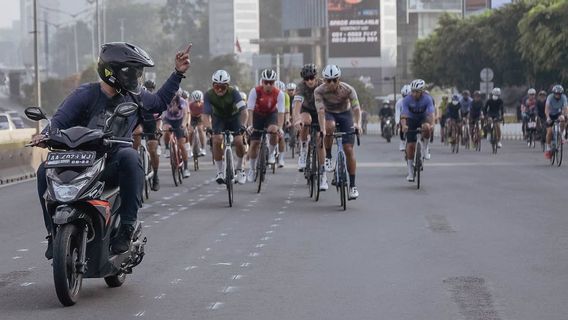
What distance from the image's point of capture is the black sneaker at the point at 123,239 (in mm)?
9180

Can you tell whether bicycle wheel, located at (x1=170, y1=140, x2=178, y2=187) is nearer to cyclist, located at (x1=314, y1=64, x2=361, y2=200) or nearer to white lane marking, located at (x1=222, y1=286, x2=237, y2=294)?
cyclist, located at (x1=314, y1=64, x2=361, y2=200)

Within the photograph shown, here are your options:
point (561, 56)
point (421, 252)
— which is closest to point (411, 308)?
point (421, 252)

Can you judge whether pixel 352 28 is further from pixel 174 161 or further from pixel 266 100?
pixel 266 100

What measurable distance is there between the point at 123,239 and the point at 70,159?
0.94 m

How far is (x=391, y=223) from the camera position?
1476 centimetres

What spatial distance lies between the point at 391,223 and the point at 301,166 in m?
7.30

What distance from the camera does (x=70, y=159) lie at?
8516mm

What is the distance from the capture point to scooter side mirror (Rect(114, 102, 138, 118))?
8.86 meters

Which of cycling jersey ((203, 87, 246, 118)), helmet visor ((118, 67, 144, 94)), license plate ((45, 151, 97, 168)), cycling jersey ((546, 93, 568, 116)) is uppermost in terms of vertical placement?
helmet visor ((118, 67, 144, 94))

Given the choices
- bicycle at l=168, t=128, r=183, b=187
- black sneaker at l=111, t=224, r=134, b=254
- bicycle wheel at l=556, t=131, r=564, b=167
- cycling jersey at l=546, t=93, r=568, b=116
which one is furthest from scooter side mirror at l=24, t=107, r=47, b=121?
cycling jersey at l=546, t=93, r=568, b=116

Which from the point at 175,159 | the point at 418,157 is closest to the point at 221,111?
the point at 418,157

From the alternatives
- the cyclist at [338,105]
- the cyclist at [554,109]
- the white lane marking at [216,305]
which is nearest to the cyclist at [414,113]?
the cyclist at [338,105]

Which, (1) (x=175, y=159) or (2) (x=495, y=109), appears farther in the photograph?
(2) (x=495, y=109)

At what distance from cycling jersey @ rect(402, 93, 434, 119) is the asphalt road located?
1189 millimetres
